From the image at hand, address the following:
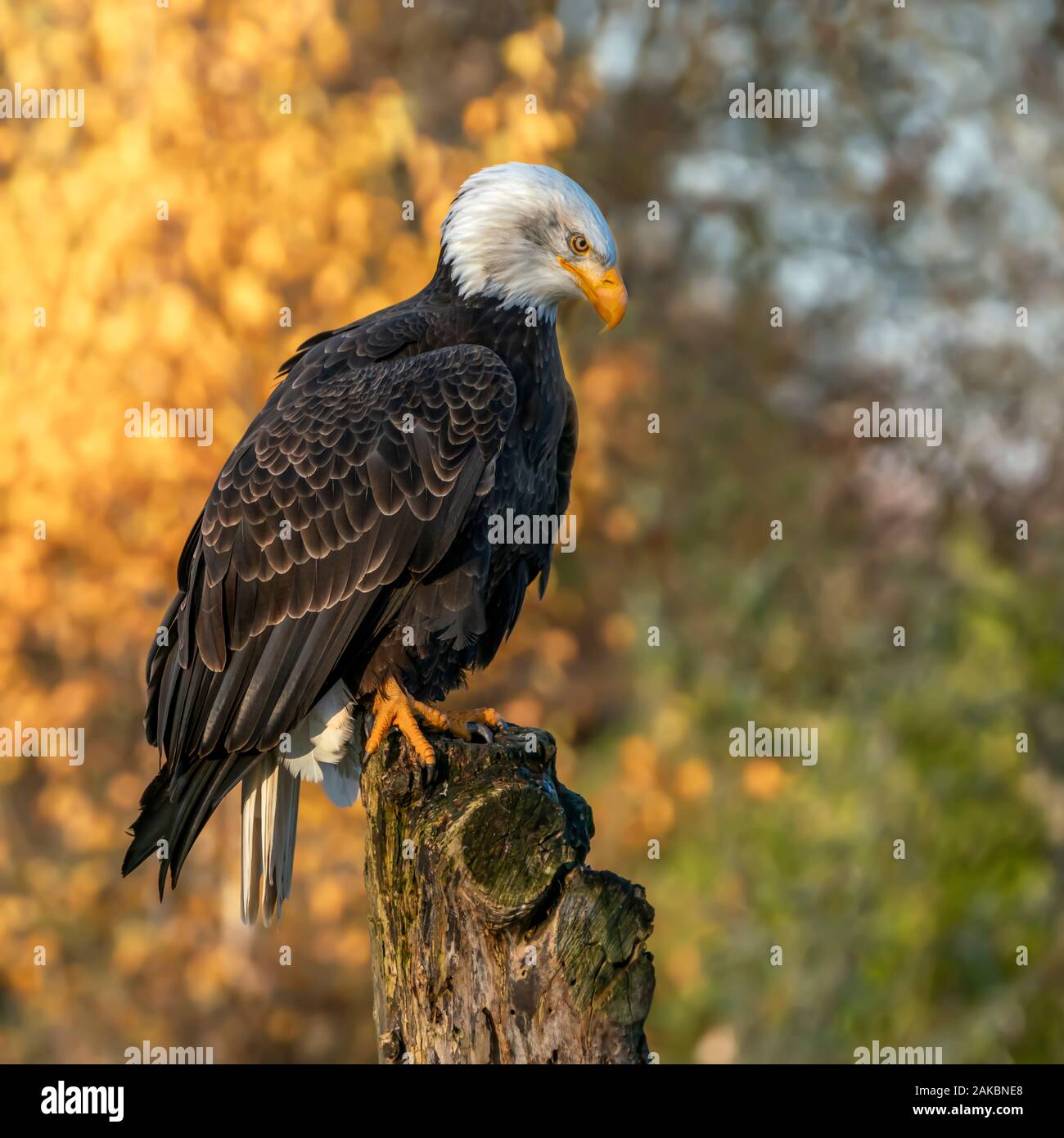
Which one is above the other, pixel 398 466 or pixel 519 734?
pixel 398 466

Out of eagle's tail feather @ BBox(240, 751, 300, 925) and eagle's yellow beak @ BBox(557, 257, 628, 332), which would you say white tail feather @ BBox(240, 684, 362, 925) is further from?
eagle's yellow beak @ BBox(557, 257, 628, 332)

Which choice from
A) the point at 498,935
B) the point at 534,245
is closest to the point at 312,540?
the point at 534,245

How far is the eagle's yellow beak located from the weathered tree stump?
1.76 meters

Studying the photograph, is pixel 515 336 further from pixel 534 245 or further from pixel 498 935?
pixel 498 935

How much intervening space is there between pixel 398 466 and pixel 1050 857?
5.80 metres

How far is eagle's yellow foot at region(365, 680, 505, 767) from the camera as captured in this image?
4402 mm

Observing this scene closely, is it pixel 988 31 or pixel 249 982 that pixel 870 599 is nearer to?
pixel 988 31

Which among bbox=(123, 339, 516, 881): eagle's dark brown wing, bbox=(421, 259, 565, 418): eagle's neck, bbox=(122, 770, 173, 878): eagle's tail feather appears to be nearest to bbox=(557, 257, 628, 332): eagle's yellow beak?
bbox=(421, 259, 565, 418): eagle's neck

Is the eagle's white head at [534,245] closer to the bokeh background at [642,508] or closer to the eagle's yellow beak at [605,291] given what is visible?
the eagle's yellow beak at [605,291]

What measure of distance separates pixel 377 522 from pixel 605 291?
3.63 ft

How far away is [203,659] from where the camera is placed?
486 cm

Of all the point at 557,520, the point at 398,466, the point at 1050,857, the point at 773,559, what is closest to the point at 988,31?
the point at 773,559

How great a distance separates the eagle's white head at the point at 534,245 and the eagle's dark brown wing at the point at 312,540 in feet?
1.18

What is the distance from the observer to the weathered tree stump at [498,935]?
3207mm
